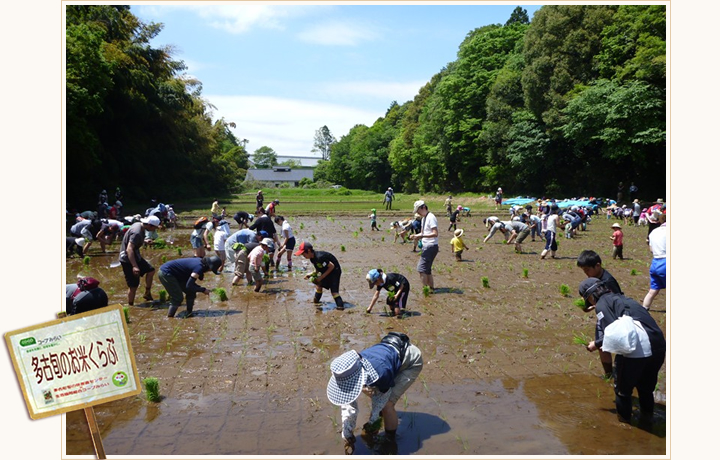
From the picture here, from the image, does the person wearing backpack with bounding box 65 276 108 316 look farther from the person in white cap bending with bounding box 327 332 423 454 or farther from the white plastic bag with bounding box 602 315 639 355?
the white plastic bag with bounding box 602 315 639 355

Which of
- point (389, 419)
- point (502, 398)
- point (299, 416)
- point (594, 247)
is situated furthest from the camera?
point (594, 247)

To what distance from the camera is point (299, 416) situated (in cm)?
575

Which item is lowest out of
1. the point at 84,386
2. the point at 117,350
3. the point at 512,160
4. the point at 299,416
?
the point at 299,416

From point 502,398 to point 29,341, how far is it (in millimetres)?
4819

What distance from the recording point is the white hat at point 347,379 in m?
4.60

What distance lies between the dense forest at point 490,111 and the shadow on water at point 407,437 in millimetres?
29685

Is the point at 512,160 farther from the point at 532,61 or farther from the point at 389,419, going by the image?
the point at 389,419

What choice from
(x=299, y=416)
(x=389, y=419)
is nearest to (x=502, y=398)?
(x=389, y=419)

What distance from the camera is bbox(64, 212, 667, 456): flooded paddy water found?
5195mm

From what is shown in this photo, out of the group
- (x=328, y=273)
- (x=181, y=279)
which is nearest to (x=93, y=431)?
(x=181, y=279)

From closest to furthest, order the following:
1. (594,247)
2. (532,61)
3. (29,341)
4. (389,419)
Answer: (29,341) < (389,419) < (594,247) < (532,61)

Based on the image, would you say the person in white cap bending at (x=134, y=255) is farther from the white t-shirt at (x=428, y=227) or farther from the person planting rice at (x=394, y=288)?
the white t-shirt at (x=428, y=227)

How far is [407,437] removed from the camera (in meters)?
5.32

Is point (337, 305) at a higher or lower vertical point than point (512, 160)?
lower
